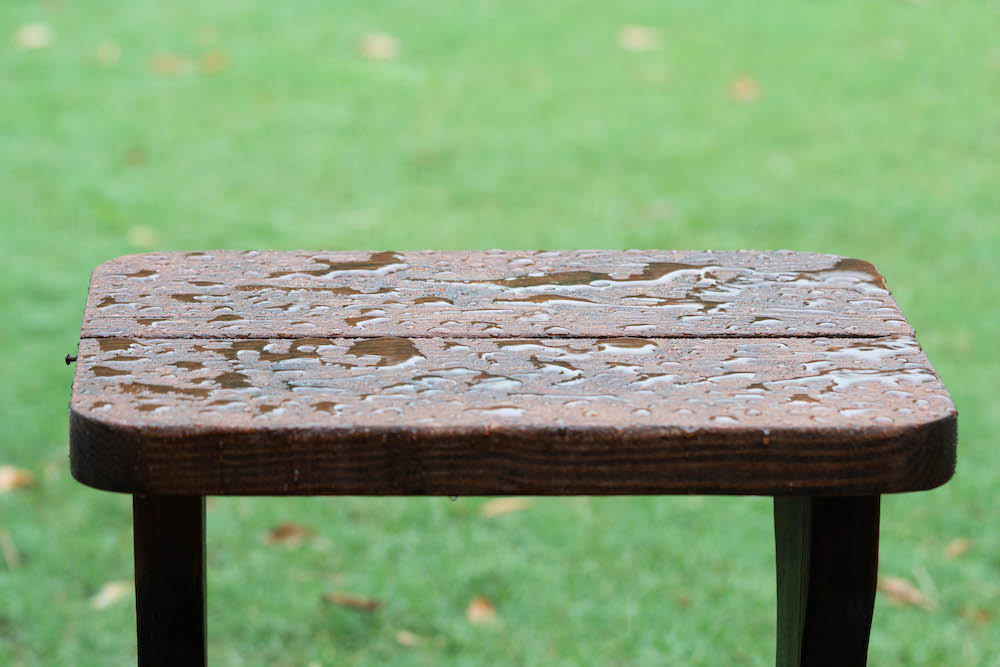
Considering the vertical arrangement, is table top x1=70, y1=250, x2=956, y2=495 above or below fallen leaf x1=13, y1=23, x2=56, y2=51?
below

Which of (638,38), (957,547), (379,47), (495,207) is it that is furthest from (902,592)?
(379,47)

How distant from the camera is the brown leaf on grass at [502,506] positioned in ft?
8.96

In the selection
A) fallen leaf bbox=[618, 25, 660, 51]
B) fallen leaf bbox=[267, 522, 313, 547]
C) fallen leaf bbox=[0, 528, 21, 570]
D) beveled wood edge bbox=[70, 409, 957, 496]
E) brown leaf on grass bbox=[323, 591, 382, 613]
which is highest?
fallen leaf bbox=[618, 25, 660, 51]

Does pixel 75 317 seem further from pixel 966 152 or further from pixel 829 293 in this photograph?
pixel 966 152

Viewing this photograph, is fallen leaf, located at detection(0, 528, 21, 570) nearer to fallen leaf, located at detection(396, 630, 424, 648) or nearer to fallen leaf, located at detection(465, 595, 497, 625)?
fallen leaf, located at detection(396, 630, 424, 648)

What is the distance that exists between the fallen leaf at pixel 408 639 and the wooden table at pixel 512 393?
879 mm

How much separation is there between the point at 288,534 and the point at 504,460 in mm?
1586

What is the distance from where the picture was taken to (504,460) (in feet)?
3.74

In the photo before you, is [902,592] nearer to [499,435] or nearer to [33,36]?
[499,435]

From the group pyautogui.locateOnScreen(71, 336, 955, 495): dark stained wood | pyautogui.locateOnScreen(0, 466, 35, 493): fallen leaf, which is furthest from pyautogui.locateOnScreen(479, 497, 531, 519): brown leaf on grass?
pyautogui.locateOnScreen(71, 336, 955, 495): dark stained wood

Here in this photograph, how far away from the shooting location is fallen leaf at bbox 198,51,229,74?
17.2 feet

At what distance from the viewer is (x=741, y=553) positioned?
8.45 ft

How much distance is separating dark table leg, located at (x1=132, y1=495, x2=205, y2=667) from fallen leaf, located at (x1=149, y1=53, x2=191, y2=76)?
4.17m

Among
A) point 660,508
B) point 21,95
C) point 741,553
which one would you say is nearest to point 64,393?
point 660,508
